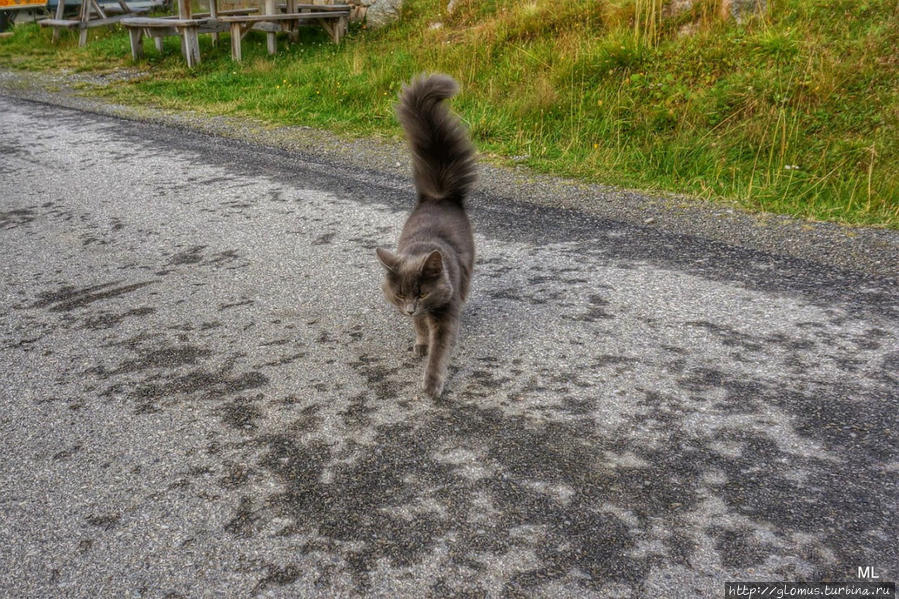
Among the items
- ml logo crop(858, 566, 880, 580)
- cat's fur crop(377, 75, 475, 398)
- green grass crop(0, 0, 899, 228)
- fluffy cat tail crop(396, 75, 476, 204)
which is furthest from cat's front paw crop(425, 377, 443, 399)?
green grass crop(0, 0, 899, 228)

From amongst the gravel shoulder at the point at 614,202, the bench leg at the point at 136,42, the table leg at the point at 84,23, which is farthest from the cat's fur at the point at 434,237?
the table leg at the point at 84,23

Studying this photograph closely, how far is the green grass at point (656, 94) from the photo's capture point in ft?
18.2

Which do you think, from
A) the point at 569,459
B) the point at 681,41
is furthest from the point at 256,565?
the point at 681,41

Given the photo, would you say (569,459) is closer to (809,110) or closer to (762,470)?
(762,470)

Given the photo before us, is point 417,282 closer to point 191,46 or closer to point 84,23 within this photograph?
point 191,46

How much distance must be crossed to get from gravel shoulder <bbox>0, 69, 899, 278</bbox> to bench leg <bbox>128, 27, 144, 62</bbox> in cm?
A: 395

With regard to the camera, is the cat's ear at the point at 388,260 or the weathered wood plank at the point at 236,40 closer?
the cat's ear at the point at 388,260

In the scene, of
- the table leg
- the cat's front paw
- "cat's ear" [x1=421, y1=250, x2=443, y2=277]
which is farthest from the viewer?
the table leg

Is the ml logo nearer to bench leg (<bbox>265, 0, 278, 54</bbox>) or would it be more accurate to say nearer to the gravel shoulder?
the gravel shoulder

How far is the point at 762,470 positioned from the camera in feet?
7.91

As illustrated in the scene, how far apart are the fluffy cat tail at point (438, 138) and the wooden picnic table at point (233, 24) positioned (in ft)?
27.4

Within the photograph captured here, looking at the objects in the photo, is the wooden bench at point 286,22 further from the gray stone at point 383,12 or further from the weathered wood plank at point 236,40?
the gray stone at point 383,12

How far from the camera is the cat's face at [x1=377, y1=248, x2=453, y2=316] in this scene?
10.2 ft

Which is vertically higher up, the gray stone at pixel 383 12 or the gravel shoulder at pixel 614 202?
the gray stone at pixel 383 12
